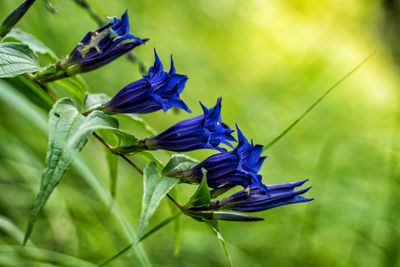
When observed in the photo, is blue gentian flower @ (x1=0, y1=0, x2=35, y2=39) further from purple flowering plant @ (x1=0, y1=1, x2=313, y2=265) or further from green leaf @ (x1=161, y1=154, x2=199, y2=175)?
green leaf @ (x1=161, y1=154, x2=199, y2=175)

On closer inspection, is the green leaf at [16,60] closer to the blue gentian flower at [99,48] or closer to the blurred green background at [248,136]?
the blue gentian flower at [99,48]

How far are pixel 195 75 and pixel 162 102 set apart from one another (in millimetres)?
2237

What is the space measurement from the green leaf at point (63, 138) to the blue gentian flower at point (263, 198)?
0.20 meters

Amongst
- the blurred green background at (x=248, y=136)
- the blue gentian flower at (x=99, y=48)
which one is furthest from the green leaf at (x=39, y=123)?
→ the blue gentian flower at (x=99, y=48)

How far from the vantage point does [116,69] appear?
83.9 inches

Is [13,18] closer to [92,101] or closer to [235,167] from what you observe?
[92,101]

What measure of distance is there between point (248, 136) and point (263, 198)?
1.77m

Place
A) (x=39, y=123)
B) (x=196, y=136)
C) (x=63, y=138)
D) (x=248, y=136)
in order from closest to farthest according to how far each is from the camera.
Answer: (x=63, y=138) < (x=196, y=136) < (x=39, y=123) < (x=248, y=136)

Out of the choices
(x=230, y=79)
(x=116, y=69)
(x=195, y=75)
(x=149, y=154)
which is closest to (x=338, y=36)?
(x=230, y=79)

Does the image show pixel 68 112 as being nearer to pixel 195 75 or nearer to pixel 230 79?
pixel 195 75

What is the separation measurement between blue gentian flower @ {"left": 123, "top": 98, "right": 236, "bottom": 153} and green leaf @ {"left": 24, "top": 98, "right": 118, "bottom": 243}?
87 millimetres

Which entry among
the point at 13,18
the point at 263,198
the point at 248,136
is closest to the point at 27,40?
the point at 13,18

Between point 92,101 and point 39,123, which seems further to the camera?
point 39,123

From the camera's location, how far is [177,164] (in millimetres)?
552
